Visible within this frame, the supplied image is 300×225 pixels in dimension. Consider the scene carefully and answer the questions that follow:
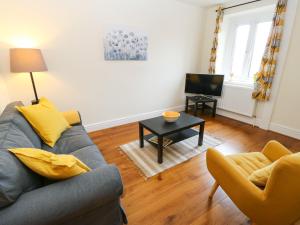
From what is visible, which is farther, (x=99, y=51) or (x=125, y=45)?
(x=125, y=45)

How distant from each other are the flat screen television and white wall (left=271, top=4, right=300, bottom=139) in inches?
42.4

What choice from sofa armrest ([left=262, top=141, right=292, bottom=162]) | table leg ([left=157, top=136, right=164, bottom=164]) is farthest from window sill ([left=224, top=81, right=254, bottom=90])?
table leg ([left=157, top=136, right=164, bottom=164])

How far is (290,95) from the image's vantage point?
277 cm

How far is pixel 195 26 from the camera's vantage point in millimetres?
3768

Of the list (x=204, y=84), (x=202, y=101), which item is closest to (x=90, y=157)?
(x=202, y=101)

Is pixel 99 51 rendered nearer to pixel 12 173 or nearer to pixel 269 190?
pixel 12 173

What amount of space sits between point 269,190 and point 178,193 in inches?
35.8

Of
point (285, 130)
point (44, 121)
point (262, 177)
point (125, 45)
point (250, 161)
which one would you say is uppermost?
point (125, 45)

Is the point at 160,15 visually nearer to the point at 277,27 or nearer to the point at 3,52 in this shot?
the point at 277,27

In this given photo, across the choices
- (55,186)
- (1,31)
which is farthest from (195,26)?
(55,186)

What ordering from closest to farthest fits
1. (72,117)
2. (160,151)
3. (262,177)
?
(262,177)
(160,151)
(72,117)

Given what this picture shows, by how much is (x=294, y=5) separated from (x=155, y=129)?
286 cm

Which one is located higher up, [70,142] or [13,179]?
[13,179]

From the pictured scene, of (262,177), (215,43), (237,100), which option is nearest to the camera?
(262,177)
